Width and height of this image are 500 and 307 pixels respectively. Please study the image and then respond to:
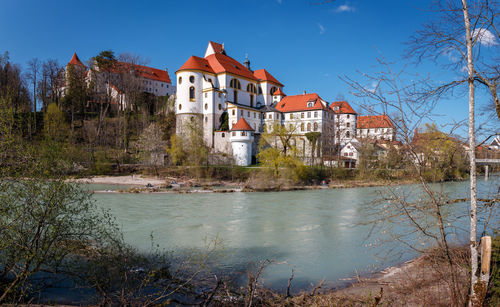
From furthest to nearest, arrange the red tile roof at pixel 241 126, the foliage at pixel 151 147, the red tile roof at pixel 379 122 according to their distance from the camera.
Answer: the red tile roof at pixel 241 126
the foliage at pixel 151 147
the red tile roof at pixel 379 122

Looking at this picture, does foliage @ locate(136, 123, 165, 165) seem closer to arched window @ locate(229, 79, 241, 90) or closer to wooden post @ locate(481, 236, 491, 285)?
arched window @ locate(229, 79, 241, 90)

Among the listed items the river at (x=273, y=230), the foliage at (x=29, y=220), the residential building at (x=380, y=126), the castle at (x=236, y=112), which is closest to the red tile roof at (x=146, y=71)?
the castle at (x=236, y=112)

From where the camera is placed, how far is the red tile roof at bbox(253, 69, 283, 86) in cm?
5249

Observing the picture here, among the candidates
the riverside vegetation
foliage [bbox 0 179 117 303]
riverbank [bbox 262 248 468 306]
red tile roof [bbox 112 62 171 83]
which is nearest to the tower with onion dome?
red tile roof [bbox 112 62 171 83]

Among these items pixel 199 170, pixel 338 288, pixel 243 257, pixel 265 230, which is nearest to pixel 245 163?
pixel 199 170

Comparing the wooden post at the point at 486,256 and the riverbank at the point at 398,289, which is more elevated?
the wooden post at the point at 486,256

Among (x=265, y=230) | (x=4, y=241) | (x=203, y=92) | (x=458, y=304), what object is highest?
(x=203, y=92)

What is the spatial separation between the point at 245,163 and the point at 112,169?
15.6 meters

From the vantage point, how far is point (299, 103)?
47.2 m

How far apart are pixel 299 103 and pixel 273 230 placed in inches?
1456

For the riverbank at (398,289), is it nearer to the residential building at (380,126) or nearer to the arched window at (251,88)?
the residential building at (380,126)

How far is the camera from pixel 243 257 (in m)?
9.04

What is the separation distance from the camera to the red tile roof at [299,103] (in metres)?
45.0

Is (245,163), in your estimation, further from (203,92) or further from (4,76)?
(4,76)
